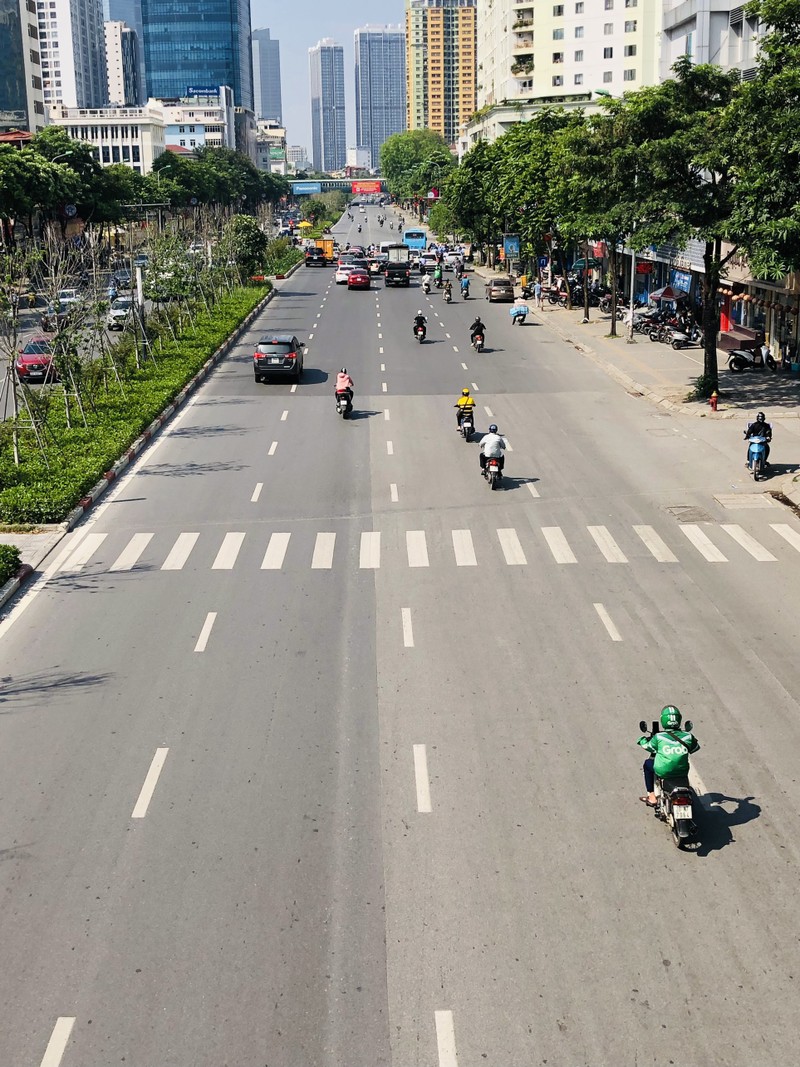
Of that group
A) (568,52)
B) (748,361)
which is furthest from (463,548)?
(568,52)

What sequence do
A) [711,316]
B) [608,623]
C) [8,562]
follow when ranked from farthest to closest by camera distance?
[711,316] < [8,562] < [608,623]

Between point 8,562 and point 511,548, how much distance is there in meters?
9.28

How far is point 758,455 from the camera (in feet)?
92.6

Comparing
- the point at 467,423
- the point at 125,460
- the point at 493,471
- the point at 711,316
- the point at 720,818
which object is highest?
the point at 711,316

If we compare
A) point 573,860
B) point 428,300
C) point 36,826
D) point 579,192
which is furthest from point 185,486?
point 428,300

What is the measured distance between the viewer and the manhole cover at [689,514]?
82.4 ft

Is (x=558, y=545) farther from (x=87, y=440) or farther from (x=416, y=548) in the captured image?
(x=87, y=440)

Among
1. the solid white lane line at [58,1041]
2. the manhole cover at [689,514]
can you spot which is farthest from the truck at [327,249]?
the solid white lane line at [58,1041]

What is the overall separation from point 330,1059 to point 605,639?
9.91 meters

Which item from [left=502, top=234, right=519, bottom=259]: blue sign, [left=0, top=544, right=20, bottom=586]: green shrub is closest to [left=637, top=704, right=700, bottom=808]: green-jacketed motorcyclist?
[left=0, top=544, right=20, bottom=586]: green shrub

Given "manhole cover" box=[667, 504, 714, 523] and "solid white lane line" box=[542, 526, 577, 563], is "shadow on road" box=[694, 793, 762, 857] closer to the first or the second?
"solid white lane line" box=[542, 526, 577, 563]

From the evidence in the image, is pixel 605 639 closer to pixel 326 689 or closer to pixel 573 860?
pixel 326 689

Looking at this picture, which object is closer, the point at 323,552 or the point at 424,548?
the point at 323,552

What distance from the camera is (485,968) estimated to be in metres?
10.3
